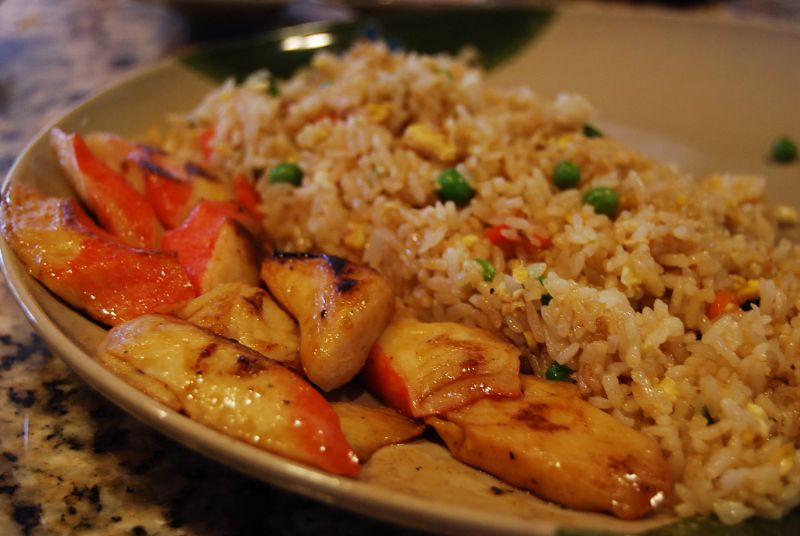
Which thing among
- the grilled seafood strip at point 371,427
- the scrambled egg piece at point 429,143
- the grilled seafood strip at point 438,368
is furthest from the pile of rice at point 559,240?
the grilled seafood strip at point 371,427

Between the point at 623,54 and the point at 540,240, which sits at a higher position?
the point at 623,54

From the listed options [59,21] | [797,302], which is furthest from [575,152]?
[59,21]

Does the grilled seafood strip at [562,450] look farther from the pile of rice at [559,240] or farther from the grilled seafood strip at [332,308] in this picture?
the grilled seafood strip at [332,308]

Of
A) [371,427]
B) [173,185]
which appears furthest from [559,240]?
[173,185]

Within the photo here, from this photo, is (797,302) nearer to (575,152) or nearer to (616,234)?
(616,234)

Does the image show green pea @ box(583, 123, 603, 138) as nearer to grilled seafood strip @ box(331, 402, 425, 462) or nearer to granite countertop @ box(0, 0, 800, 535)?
grilled seafood strip @ box(331, 402, 425, 462)

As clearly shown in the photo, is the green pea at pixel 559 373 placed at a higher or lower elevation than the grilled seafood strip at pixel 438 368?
lower
